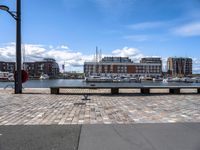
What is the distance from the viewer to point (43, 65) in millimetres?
170875

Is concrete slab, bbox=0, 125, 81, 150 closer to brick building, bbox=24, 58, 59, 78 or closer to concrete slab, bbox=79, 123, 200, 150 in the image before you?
concrete slab, bbox=79, 123, 200, 150

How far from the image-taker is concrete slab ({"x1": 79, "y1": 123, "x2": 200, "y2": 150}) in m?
5.87

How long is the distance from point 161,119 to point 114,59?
16667 centimetres

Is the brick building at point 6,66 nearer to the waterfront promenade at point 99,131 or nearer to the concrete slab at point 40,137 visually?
the waterfront promenade at point 99,131

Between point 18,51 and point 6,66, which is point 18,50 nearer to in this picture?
point 18,51

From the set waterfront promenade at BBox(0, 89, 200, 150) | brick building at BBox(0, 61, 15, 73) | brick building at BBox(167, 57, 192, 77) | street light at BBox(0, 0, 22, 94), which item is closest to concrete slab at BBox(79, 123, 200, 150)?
waterfront promenade at BBox(0, 89, 200, 150)

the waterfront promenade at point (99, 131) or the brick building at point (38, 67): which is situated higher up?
the brick building at point (38, 67)

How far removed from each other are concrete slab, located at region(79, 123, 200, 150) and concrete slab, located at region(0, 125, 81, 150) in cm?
27

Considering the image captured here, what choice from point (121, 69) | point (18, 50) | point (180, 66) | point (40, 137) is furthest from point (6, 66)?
point (40, 137)

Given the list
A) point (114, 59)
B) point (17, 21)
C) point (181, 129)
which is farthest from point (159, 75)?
point (181, 129)

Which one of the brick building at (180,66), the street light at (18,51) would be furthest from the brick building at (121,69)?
the street light at (18,51)

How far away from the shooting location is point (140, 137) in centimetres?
662

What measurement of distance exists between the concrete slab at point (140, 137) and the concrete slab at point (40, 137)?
0.27m

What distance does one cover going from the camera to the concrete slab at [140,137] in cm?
587
